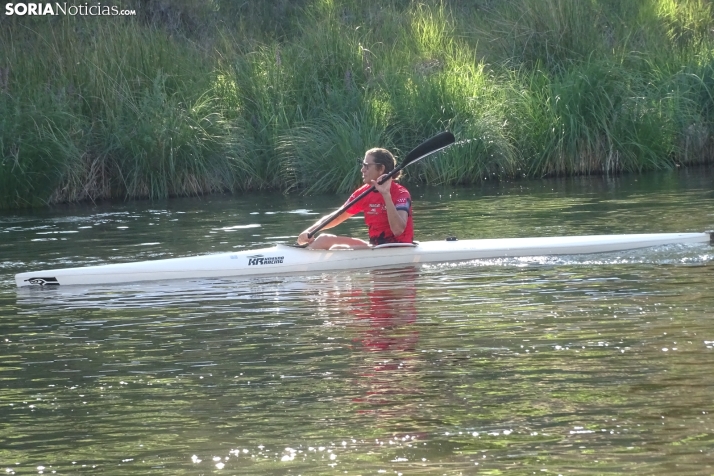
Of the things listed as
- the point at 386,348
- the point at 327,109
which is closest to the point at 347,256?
the point at 386,348

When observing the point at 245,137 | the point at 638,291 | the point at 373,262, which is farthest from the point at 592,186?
the point at 638,291

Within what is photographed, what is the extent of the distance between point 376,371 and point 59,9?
14567mm

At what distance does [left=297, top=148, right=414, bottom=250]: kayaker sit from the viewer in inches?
360

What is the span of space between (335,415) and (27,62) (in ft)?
40.7

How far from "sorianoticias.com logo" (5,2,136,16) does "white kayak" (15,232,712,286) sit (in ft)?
33.0

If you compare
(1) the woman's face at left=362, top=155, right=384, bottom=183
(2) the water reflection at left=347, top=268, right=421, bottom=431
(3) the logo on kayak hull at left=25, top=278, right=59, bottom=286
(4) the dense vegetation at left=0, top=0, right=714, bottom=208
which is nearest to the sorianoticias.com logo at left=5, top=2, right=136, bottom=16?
(4) the dense vegetation at left=0, top=0, right=714, bottom=208

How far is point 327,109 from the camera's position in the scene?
52.5ft

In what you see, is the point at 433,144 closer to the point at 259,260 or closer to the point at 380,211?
the point at 380,211

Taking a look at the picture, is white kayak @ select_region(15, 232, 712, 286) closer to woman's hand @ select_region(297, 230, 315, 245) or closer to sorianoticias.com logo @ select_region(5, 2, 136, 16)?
woman's hand @ select_region(297, 230, 315, 245)

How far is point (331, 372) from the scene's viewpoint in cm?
561

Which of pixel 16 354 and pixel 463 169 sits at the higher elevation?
pixel 463 169

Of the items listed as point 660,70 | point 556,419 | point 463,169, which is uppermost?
point 660,70

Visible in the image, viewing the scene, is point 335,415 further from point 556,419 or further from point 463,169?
point 463,169

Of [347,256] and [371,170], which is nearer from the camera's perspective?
[371,170]
